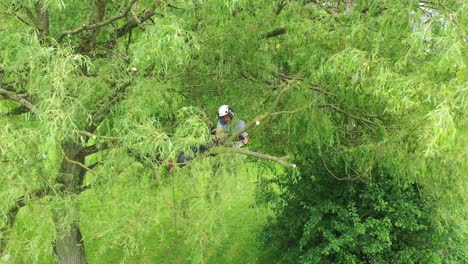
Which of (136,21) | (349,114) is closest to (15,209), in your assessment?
(136,21)

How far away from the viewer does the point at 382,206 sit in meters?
7.05

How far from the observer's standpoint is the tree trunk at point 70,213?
4398 millimetres

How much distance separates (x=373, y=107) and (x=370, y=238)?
3229 mm

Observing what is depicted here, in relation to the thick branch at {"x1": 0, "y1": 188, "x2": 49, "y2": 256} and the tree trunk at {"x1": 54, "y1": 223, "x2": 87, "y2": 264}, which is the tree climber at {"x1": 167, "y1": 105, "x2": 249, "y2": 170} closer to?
the thick branch at {"x1": 0, "y1": 188, "x2": 49, "y2": 256}

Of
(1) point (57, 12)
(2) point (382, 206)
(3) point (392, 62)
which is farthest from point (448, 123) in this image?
(1) point (57, 12)

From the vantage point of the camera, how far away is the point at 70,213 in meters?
4.28

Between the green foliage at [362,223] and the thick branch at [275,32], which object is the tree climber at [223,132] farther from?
the green foliage at [362,223]

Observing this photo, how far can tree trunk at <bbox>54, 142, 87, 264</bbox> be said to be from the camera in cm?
440

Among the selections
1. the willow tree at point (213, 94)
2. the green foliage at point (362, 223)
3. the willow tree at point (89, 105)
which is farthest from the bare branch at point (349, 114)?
the green foliage at point (362, 223)

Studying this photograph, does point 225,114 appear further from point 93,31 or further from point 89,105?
point 93,31

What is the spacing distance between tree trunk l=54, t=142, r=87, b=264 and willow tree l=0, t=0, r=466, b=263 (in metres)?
0.02

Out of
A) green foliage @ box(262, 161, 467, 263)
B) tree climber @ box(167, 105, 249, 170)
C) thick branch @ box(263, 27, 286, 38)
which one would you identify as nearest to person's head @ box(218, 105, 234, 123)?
tree climber @ box(167, 105, 249, 170)

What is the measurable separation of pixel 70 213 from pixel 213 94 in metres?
2.28

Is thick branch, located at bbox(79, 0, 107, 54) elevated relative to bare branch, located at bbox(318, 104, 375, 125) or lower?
elevated
